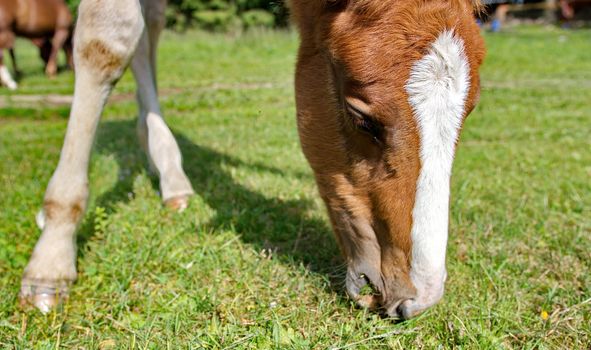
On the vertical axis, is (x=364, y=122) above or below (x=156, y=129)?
above

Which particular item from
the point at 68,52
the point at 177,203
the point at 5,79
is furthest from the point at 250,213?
the point at 68,52

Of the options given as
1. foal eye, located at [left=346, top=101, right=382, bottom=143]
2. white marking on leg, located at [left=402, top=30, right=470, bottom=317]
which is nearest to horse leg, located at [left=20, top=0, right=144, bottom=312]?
foal eye, located at [left=346, top=101, right=382, bottom=143]

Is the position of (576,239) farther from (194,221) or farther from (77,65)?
(77,65)

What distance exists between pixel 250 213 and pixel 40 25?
505 inches

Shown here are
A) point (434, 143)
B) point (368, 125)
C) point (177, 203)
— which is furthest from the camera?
point (177, 203)

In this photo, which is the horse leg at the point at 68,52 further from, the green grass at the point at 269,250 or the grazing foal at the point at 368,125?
the grazing foal at the point at 368,125

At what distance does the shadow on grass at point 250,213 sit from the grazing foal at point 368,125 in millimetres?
434

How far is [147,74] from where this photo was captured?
12.5 feet

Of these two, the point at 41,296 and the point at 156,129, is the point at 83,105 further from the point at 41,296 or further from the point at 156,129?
the point at 156,129

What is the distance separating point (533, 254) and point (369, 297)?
4.05 ft

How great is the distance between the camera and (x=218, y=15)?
803 inches

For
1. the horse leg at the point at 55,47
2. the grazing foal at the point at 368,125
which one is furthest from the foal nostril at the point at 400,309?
the horse leg at the point at 55,47

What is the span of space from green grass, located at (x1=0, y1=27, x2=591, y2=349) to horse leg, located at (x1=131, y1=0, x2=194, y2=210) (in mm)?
134

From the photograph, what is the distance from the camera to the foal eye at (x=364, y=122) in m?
1.85
